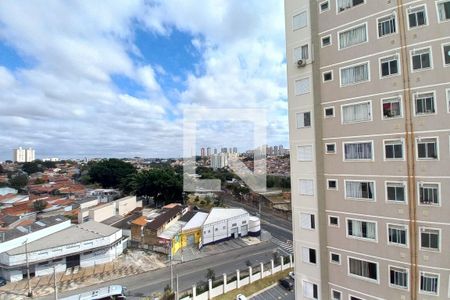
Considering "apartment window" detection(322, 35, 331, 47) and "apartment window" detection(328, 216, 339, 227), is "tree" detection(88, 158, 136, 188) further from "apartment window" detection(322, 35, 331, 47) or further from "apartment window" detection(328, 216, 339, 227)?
"apartment window" detection(322, 35, 331, 47)

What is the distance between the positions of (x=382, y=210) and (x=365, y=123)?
7.64 feet

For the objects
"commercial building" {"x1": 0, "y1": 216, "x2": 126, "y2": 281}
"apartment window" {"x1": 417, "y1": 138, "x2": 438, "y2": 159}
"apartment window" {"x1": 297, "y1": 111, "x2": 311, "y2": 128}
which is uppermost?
"apartment window" {"x1": 297, "y1": 111, "x2": 311, "y2": 128}

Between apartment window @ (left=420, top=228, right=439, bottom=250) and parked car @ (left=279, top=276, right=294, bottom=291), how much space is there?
1182 centimetres

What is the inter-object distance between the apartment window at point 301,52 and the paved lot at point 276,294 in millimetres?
Answer: 13160

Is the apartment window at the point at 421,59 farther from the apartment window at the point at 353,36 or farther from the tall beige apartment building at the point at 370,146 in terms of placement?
the apartment window at the point at 353,36

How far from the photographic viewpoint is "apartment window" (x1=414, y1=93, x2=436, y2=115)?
269 inches

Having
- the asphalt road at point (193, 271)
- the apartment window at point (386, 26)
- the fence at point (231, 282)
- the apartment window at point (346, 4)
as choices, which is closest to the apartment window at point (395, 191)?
the apartment window at point (386, 26)

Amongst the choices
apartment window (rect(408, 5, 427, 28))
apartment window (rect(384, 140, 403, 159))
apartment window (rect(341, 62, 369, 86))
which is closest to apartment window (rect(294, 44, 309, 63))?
apartment window (rect(341, 62, 369, 86))

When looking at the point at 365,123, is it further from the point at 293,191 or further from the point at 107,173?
the point at 107,173

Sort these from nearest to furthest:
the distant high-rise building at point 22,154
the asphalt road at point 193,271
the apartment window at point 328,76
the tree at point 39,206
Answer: the apartment window at point 328,76
the asphalt road at point 193,271
the tree at point 39,206
the distant high-rise building at point 22,154

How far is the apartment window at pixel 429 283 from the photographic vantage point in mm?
6867

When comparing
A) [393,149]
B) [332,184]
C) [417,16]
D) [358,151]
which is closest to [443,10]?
[417,16]

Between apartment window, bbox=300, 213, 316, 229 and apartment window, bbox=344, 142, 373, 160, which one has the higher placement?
apartment window, bbox=344, 142, 373, 160

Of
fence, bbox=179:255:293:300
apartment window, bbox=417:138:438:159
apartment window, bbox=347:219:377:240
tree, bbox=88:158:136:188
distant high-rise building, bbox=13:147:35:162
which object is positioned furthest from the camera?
distant high-rise building, bbox=13:147:35:162
